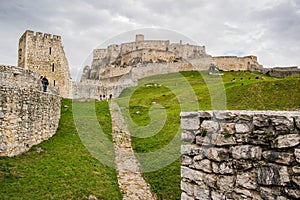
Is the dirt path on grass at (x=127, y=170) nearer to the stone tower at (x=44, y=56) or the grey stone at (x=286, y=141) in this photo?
the grey stone at (x=286, y=141)

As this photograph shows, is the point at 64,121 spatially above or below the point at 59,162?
above

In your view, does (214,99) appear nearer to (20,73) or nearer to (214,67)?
(20,73)

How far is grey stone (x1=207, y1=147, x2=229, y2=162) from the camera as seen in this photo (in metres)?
5.30

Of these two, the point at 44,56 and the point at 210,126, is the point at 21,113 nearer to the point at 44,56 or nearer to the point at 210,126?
the point at 210,126

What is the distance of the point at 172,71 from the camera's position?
7731 cm

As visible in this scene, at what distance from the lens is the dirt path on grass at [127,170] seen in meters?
11.9

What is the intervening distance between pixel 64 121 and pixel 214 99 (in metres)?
18.5

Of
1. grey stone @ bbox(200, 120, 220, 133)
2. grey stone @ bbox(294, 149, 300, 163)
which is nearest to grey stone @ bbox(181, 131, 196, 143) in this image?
grey stone @ bbox(200, 120, 220, 133)

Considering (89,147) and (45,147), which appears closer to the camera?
(45,147)

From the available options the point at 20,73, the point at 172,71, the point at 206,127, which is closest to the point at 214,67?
the point at 172,71

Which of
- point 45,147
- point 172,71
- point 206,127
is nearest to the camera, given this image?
point 206,127

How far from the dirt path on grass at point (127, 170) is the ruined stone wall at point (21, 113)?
508cm

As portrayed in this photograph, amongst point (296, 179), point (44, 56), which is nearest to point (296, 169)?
point (296, 179)

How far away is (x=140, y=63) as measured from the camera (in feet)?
278
